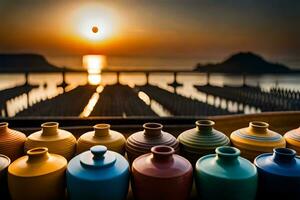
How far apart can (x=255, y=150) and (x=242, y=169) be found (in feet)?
1.22

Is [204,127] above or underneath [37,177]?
above

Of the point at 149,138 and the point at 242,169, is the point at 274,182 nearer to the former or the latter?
the point at 242,169

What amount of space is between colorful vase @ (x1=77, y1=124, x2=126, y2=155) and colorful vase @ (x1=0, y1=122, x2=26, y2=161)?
1.19ft

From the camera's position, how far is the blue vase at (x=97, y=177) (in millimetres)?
1089

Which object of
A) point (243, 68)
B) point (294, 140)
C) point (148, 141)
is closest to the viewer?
point (148, 141)

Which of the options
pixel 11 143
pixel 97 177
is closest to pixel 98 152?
pixel 97 177

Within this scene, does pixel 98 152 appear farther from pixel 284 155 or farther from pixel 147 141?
pixel 284 155

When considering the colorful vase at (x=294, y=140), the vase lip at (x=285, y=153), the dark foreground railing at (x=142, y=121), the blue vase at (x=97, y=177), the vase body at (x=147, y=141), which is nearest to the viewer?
the blue vase at (x=97, y=177)

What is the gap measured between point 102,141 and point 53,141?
0.28m

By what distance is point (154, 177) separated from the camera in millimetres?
1102

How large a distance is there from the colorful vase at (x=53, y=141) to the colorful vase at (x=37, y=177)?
0.22 meters

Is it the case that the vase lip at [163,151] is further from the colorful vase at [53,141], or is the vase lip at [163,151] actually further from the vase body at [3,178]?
the vase body at [3,178]

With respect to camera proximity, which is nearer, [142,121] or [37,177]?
[37,177]

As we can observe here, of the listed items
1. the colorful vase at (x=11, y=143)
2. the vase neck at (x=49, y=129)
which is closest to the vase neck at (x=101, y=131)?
the vase neck at (x=49, y=129)
